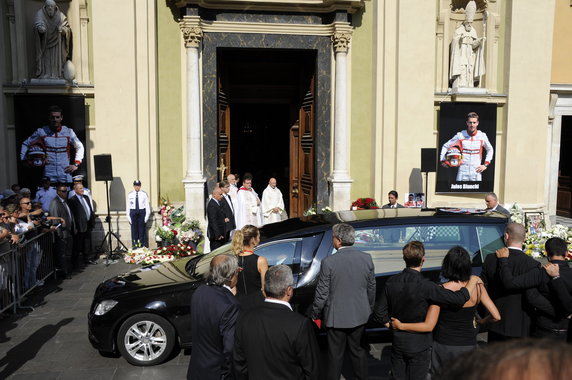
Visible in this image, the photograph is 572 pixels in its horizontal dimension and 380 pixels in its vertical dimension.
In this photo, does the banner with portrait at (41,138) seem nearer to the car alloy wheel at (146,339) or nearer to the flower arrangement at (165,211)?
the flower arrangement at (165,211)

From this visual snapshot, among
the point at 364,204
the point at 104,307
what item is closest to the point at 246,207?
the point at 364,204

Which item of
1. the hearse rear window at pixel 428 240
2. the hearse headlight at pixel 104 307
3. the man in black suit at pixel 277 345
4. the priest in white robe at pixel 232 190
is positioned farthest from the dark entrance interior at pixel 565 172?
the man in black suit at pixel 277 345

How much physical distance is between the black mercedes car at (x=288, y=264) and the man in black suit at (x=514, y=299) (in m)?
1.62

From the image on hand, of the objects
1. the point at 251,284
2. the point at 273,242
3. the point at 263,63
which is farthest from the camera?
the point at 263,63

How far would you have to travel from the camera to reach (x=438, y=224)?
21.2 feet

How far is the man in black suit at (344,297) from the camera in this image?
15.3 ft

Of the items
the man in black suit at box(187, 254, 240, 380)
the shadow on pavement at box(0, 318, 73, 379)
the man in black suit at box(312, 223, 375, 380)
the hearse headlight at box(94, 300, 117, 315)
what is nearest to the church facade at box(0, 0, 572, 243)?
the shadow on pavement at box(0, 318, 73, 379)

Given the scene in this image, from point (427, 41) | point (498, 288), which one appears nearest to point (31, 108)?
point (427, 41)

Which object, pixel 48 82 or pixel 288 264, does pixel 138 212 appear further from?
pixel 288 264

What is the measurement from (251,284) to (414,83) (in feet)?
31.3

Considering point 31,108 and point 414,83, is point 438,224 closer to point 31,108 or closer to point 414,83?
point 414,83

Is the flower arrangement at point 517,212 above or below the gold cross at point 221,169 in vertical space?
below

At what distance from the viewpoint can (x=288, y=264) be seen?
6000 mm

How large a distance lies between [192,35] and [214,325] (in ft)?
33.7
